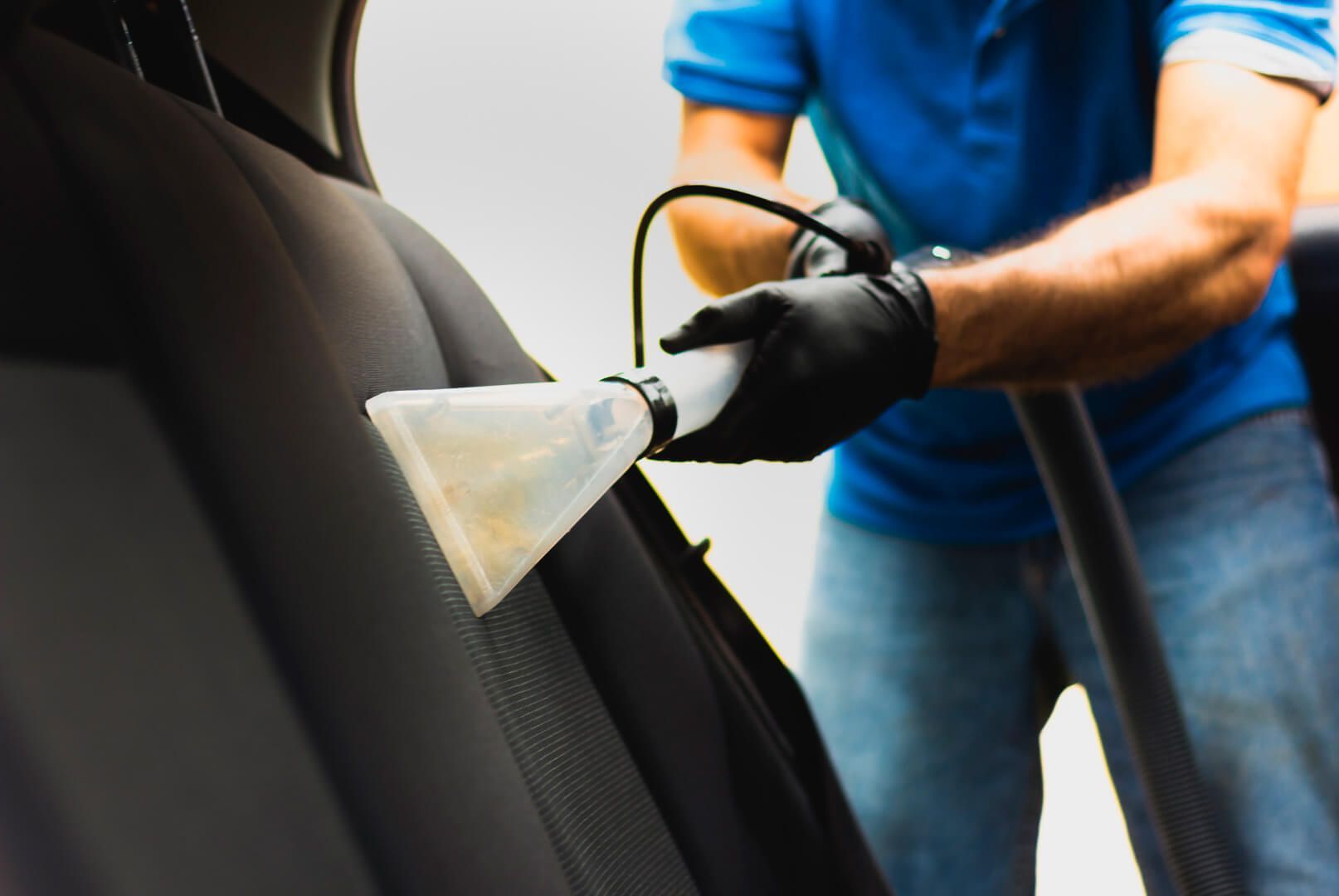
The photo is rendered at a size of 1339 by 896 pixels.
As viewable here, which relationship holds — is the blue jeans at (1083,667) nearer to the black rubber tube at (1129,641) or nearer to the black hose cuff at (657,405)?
the black rubber tube at (1129,641)

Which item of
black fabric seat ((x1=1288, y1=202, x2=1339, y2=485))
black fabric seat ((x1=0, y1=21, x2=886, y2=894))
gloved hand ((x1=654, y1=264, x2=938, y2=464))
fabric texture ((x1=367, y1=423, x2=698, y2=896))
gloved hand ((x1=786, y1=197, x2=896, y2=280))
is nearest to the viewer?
black fabric seat ((x1=0, y1=21, x2=886, y2=894))

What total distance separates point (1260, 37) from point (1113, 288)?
31 cm

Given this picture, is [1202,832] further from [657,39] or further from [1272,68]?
[657,39]

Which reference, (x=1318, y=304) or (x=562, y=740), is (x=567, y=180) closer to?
(x=562, y=740)

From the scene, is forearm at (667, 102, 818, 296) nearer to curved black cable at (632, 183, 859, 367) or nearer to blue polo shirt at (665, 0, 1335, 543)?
blue polo shirt at (665, 0, 1335, 543)

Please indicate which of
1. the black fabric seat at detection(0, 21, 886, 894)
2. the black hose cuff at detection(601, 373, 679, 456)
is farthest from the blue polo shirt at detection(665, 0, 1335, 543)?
the black fabric seat at detection(0, 21, 886, 894)

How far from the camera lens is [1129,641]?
819mm

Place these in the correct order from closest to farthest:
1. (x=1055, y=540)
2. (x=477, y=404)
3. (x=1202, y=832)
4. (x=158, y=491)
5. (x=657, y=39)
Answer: (x=158, y=491) < (x=477, y=404) < (x=1202, y=832) < (x=1055, y=540) < (x=657, y=39)

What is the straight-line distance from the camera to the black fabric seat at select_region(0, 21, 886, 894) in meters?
0.21

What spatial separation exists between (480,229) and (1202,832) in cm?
82

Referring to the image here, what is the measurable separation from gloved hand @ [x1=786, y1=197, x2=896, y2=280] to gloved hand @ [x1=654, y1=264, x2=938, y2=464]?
3 centimetres

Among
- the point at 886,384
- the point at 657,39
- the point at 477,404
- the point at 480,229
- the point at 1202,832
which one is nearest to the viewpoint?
the point at 477,404

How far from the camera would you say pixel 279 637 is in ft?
0.81

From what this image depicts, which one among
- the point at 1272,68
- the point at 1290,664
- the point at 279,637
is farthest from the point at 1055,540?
the point at 279,637
